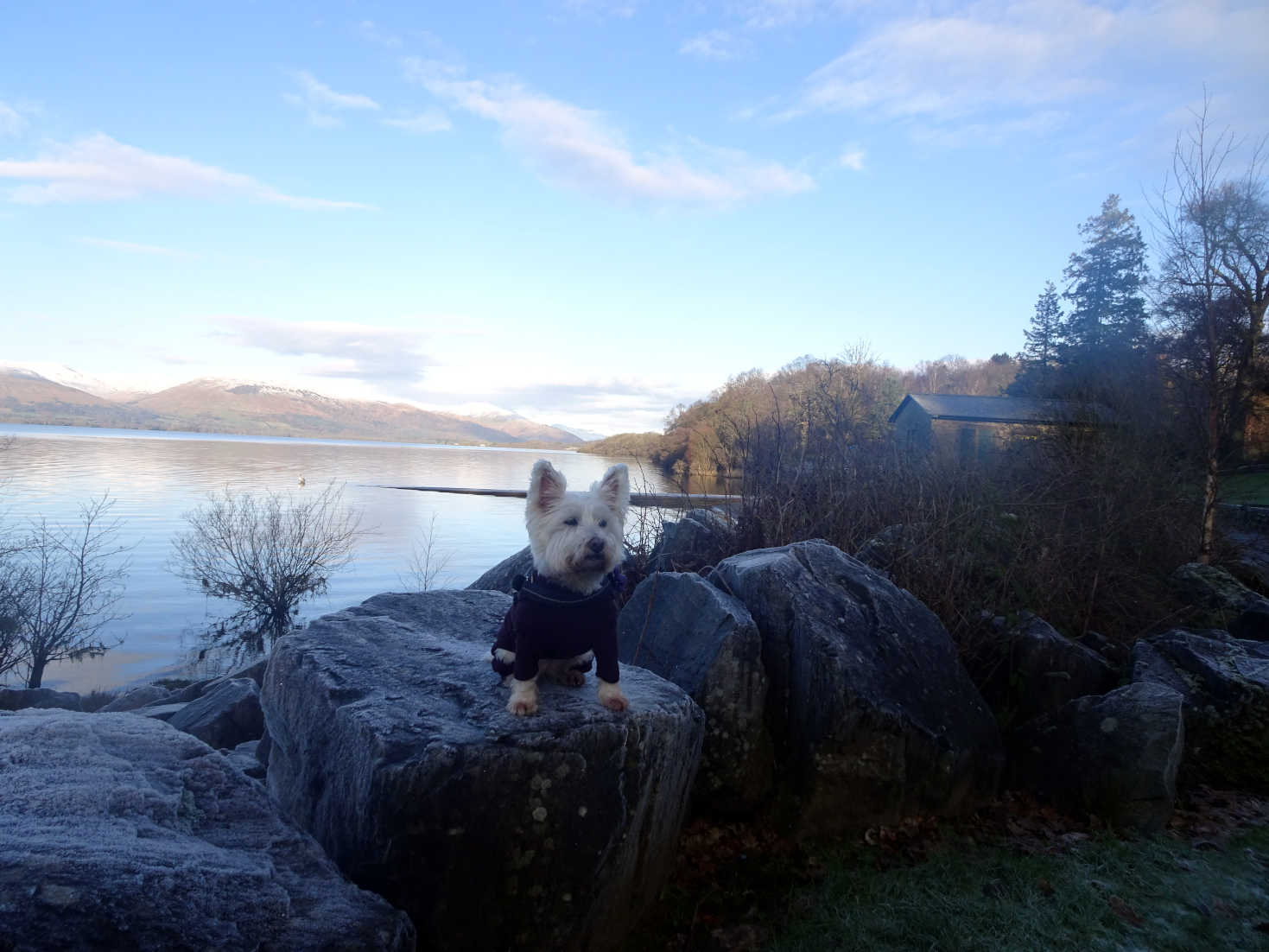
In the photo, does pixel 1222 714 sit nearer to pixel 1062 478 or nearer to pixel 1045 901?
pixel 1045 901

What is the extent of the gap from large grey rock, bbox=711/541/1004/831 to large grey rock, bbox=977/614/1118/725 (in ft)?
5.31

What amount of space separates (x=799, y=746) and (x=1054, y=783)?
2.61m

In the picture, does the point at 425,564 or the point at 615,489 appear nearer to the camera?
the point at 615,489

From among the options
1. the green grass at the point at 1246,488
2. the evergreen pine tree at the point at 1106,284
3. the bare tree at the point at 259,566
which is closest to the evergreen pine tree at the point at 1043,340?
the evergreen pine tree at the point at 1106,284

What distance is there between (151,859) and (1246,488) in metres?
26.7

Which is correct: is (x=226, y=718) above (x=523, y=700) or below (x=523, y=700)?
below

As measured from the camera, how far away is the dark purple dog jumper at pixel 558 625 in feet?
14.5

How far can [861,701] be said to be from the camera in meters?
6.07

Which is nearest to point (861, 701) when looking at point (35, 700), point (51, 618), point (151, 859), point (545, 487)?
point (545, 487)

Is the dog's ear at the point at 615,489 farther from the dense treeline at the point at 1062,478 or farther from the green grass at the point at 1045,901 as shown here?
the dense treeline at the point at 1062,478

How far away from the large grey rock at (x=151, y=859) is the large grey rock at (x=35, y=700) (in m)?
10.9

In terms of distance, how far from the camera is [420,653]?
220 inches

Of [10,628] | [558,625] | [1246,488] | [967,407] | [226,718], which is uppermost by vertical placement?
[967,407]

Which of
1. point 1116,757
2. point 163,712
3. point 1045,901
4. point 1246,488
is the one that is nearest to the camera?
point 1045,901
